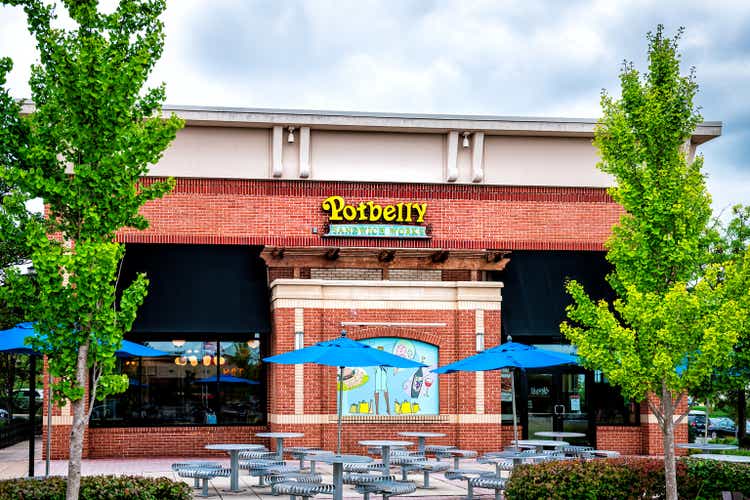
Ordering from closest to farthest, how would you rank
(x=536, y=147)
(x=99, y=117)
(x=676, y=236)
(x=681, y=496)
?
1. (x=99, y=117)
2. (x=676, y=236)
3. (x=681, y=496)
4. (x=536, y=147)

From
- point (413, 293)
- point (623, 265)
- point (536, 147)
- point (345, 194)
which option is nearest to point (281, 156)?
point (345, 194)

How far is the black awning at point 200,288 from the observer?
24.5 meters

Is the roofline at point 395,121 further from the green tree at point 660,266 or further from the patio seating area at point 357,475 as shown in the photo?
the green tree at point 660,266

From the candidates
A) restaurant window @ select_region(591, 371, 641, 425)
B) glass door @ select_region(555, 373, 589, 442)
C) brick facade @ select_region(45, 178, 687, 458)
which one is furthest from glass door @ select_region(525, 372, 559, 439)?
restaurant window @ select_region(591, 371, 641, 425)

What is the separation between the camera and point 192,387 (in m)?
25.4

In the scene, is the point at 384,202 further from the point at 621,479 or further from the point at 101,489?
the point at 101,489

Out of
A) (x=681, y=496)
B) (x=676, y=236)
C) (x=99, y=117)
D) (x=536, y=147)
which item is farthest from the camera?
(x=536, y=147)

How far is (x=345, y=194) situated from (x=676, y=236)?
13.3m

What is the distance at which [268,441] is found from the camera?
25.2 m

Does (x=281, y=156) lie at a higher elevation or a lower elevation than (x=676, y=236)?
higher

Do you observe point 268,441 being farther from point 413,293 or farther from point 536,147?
point 536,147

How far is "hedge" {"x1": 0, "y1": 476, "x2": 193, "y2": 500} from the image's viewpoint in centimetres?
1244

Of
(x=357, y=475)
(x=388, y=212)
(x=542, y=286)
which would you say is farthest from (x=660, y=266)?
(x=388, y=212)

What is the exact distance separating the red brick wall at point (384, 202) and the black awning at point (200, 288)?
382mm
